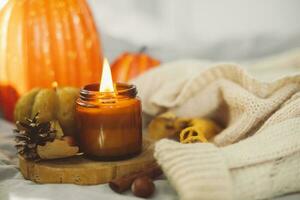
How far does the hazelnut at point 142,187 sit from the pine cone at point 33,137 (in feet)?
0.54

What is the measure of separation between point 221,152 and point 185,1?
95 centimetres

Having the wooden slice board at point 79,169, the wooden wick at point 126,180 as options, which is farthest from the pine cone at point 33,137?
the wooden wick at point 126,180

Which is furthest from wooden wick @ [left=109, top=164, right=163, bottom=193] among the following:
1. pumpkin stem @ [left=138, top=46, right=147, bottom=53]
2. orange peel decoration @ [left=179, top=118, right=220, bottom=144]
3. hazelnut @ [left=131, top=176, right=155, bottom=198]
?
pumpkin stem @ [left=138, top=46, right=147, bottom=53]

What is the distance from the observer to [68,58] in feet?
4.08

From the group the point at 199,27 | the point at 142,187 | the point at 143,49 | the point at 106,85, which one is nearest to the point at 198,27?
the point at 199,27

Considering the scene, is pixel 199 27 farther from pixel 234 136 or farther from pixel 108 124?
pixel 108 124

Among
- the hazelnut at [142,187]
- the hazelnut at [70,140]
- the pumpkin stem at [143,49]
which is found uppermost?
the pumpkin stem at [143,49]

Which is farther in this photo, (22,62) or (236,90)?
(22,62)

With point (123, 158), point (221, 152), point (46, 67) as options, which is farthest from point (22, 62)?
point (221, 152)

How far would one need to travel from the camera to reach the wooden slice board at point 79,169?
816mm

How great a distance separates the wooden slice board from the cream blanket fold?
7cm

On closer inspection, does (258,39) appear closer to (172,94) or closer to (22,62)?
(172,94)

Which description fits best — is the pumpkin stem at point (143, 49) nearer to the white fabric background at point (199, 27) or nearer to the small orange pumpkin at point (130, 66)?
the white fabric background at point (199, 27)

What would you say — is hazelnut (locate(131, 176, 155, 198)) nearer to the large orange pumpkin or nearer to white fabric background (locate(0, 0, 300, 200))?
the large orange pumpkin
